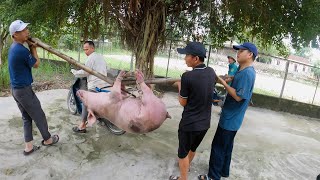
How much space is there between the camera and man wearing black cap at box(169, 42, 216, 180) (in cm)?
297

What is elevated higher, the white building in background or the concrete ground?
the white building in background

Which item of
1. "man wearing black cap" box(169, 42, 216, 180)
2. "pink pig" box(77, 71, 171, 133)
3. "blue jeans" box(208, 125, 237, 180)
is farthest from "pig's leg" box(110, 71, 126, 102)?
"blue jeans" box(208, 125, 237, 180)

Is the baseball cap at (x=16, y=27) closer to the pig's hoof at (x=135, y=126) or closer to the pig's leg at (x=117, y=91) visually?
the pig's leg at (x=117, y=91)

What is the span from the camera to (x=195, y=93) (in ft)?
9.84

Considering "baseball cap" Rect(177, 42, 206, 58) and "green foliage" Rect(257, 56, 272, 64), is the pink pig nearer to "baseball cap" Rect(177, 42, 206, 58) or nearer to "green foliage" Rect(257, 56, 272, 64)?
"baseball cap" Rect(177, 42, 206, 58)

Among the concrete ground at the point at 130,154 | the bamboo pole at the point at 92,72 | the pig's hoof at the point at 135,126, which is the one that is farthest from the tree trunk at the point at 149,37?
the pig's hoof at the point at 135,126

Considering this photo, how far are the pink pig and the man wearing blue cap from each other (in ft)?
2.32

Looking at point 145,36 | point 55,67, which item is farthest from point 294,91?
point 55,67

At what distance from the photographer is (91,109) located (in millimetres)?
3600

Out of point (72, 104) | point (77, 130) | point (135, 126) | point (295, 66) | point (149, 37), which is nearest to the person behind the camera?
point (135, 126)

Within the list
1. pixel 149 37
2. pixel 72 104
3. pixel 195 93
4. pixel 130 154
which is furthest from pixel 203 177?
pixel 149 37

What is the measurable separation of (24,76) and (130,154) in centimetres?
171

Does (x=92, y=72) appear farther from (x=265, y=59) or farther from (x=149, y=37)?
(x=265, y=59)

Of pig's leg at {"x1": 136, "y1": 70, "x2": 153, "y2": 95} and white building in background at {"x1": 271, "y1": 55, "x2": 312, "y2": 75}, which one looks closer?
pig's leg at {"x1": 136, "y1": 70, "x2": 153, "y2": 95}
